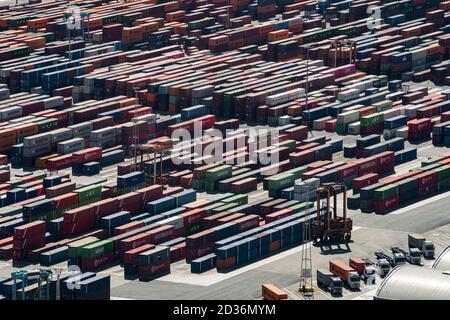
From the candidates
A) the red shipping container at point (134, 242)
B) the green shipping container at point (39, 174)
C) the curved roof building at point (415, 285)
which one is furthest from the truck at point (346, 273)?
the green shipping container at point (39, 174)

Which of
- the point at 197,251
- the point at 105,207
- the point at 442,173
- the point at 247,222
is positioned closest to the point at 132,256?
the point at 197,251

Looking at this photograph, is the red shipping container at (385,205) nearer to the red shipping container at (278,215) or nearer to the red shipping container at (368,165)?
the red shipping container at (368,165)

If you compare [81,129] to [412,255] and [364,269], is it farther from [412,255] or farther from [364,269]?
[364,269]

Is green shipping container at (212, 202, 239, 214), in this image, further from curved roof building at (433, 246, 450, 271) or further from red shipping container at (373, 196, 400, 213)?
curved roof building at (433, 246, 450, 271)

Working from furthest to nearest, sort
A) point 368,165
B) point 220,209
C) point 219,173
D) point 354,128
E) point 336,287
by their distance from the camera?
1. point 354,128
2. point 368,165
3. point 219,173
4. point 220,209
5. point 336,287
